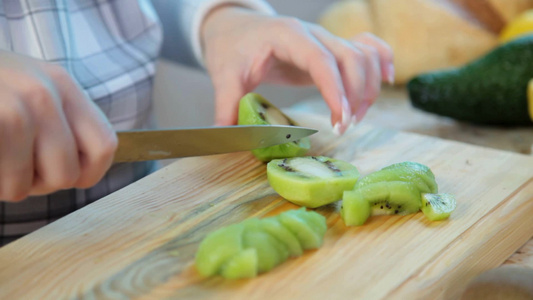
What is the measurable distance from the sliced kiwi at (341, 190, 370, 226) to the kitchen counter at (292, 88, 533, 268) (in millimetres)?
660

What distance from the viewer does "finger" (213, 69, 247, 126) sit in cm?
126

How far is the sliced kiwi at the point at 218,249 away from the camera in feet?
2.73

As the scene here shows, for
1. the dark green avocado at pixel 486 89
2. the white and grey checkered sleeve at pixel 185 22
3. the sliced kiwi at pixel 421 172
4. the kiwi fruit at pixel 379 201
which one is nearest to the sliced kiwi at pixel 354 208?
the kiwi fruit at pixel 379 201

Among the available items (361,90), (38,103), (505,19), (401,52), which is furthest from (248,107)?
(505,19)

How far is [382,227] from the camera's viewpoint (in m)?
0.97

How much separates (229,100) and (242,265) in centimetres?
50

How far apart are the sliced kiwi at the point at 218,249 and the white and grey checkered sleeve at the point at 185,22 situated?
2.30 feet

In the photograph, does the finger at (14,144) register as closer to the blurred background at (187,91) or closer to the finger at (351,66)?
the finger at (351,66)

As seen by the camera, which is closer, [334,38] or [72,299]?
[72,299]

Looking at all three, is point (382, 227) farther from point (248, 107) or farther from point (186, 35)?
point (186, 35)

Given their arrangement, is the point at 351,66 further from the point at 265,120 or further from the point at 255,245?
the point at 255,245

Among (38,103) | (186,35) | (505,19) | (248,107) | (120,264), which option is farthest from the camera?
(505,19)

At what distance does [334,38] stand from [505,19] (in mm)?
892

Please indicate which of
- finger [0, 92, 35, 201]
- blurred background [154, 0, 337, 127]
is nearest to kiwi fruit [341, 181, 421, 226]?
finger [0, 92, 35, 201]
